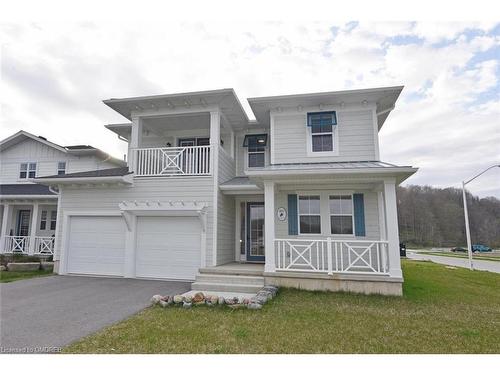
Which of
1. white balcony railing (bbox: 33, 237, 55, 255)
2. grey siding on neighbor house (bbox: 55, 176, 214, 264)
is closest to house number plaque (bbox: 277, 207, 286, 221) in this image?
grey siding on neighbor house (bbox: 55, 176, 214, 264)

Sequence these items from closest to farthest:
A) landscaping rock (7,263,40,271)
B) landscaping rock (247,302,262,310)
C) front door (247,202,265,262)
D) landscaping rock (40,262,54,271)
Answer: landscaping rock (247,302,262,310)
front door (247,202,265,262)
landscaping rock (7,263,40,271)
landscaping rock (40,262,54,271)

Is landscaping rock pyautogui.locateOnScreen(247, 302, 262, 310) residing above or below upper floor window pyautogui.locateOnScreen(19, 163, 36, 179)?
below

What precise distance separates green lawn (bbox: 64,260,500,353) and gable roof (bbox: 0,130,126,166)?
36.7 ft

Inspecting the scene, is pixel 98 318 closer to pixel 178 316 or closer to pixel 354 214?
pixel 178 316

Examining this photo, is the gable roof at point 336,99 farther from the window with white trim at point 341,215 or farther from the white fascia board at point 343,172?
the window with white trim at point 341,215

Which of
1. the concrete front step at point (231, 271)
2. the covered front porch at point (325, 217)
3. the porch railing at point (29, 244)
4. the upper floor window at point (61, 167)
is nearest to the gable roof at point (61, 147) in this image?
the upper floor window at point (61, 167)

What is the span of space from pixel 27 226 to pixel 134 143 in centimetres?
1051

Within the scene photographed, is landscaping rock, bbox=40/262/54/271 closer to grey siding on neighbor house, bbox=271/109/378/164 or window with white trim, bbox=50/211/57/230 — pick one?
window with white trim, bbox=50/211/57/230

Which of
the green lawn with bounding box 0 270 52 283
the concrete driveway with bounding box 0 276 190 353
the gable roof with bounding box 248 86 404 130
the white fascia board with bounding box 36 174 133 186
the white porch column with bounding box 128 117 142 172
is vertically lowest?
the green lawn with bounding box 0 270 52 283

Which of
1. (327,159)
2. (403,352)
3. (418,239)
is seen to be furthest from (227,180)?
(418,239)

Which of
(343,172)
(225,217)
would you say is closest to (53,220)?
(225,217)

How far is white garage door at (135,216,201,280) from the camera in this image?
27.8 ft

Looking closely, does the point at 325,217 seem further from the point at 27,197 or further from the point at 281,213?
the point at 27,197

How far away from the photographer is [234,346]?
3.51 metres
